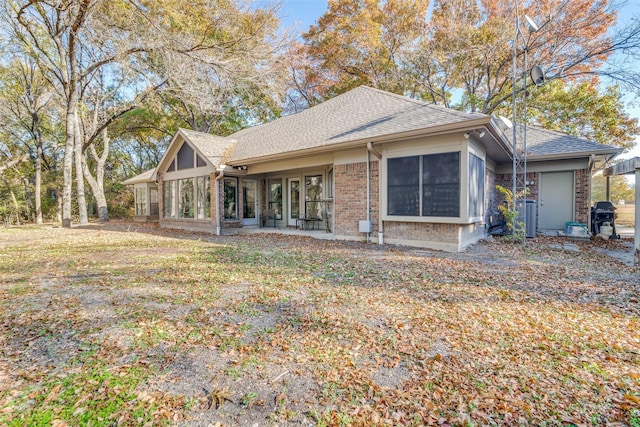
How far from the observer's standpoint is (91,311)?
3.64m

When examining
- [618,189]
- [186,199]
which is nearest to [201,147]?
[186,199]

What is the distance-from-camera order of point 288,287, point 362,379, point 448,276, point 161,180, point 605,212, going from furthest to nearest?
point 161,180 → point 605,212 → point 448,276 → point 288,287 → point 362,379

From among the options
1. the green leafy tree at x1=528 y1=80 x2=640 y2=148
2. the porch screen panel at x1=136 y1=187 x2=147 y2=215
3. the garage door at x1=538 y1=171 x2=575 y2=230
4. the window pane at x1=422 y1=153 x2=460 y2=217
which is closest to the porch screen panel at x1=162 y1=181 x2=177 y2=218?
the porch screen panel at x1=136 y1=187 x2=147 y2=215

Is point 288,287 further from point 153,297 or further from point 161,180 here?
point 161,180

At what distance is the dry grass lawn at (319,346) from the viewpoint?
79.5 inches

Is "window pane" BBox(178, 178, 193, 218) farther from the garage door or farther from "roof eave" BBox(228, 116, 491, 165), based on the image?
the garage door

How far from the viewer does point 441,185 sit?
755 cm

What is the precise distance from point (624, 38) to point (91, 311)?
18.9 m

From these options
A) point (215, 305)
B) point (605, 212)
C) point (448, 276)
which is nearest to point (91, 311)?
point (215, 305)

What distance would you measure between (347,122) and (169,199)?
8935mm

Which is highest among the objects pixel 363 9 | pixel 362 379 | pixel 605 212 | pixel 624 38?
pixel 363 9

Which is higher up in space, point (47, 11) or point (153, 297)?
point (47, 11)

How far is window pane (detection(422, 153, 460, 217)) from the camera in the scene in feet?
24.2

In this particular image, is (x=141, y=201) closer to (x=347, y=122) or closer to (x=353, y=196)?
(x=347, y=122)
